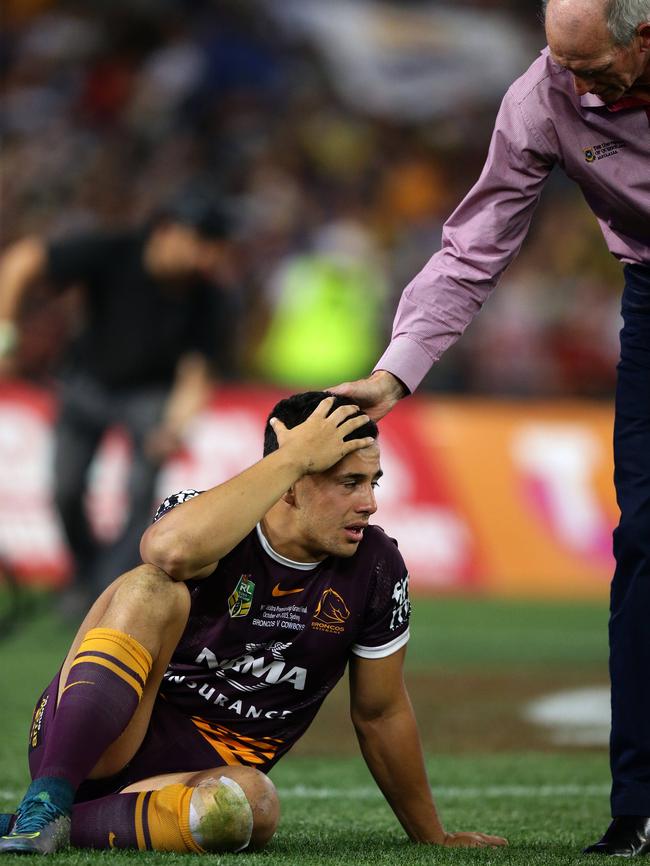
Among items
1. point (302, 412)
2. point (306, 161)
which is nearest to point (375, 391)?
point (302, 412)

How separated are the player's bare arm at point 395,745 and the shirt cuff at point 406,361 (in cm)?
77

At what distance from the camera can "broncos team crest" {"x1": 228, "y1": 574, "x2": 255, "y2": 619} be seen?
422 cm

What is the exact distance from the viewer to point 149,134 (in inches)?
655

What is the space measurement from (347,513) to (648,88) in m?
1.37

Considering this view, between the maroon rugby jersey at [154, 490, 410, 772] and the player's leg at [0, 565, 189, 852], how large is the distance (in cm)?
24

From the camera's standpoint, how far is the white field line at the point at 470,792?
5594mm

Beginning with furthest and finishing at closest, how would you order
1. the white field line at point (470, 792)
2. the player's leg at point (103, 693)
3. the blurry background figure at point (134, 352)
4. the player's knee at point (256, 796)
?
the blurry background figure at point (134, 352) → the white field line at point (470, 792) → the player's knee at point (256, 796) → the player's leg at point (103, 693)

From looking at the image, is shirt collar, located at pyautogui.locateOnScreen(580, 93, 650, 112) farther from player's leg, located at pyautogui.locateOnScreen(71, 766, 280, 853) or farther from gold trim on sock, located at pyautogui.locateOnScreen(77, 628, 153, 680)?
player's leg, located at pyautogui.locateOnScreen(71, 766, 280, 853)

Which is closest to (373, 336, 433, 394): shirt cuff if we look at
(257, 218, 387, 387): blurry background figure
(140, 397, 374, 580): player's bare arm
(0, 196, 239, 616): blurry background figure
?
(140, 397, 374, 580): player's bare arm

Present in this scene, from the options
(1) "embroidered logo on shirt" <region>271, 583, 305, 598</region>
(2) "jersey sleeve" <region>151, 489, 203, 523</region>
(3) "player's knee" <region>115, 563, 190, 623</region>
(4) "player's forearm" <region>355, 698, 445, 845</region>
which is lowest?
(4) "player's forearm" <region>355, 698, 445, 845</region>

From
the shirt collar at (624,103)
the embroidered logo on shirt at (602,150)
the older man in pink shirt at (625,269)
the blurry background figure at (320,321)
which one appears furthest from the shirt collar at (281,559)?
the blurry background figure at (320,321)

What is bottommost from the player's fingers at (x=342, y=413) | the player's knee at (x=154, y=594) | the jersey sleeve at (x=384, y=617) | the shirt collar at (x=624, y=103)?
the jersey sleeve at (x=384, y=617)

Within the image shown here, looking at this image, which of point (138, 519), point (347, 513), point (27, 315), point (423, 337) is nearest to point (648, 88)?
point (423, 337)

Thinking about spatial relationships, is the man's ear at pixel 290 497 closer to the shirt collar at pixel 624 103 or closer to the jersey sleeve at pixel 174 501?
the jersey sleeve at pixel 174 501
